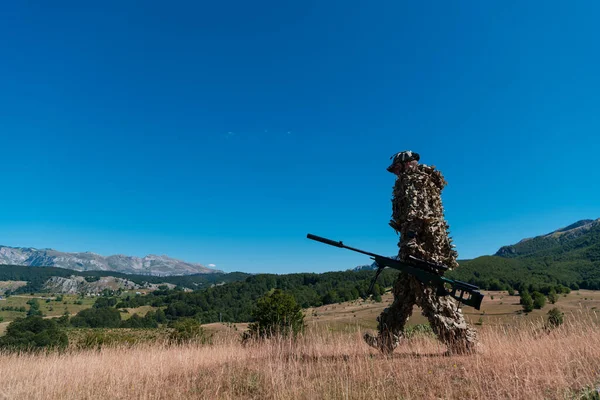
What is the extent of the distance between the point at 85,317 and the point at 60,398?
18500 centimetres

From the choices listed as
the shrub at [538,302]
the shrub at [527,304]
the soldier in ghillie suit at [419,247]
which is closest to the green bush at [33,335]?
the soldier in ghillie suit at [419,247]

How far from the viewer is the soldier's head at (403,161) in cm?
885

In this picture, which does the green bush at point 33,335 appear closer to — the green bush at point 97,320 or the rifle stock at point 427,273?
the rifle stock at point 427,273

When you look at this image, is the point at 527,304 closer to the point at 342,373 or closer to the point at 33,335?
the point at 342,373

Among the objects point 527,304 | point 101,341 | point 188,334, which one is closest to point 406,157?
point 188,334

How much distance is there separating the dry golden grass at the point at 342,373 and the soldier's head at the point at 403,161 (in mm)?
4843

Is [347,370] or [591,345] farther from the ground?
[591,345]

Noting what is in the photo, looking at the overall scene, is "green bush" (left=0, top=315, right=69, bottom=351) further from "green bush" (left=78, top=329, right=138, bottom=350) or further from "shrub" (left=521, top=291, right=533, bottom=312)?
"shrub" (left=521, top=291, right=533, bottom=312)

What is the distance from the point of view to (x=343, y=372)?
6.12m

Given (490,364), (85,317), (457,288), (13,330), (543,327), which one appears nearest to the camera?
(490,364)

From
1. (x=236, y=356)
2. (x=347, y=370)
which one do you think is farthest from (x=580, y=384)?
(x=236, y=356)

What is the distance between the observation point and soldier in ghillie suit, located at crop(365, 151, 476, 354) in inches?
307

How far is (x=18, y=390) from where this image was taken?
589 cm

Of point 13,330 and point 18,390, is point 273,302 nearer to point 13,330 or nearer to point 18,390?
point 18,390
